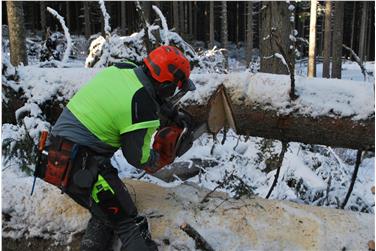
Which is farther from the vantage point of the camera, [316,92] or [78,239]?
[316,92]

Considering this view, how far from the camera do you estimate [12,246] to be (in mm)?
3125

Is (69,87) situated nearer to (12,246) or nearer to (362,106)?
(12,246)

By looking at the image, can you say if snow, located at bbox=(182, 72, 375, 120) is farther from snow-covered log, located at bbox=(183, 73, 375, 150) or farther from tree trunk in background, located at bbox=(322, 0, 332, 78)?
tree trunk in background, located at bbox=(322, 0, 332, 78)

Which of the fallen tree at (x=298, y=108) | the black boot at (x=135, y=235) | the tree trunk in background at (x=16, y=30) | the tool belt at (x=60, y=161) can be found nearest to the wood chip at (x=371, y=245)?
the fallen tree at (x=298, y=108)

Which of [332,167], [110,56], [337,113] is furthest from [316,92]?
[110,56]

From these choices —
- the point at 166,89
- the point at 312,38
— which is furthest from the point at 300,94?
the point at 312,38

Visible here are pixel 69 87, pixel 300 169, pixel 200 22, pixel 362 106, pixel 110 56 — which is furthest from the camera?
pixel 200 22

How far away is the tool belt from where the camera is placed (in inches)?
109

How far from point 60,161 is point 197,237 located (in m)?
1.02

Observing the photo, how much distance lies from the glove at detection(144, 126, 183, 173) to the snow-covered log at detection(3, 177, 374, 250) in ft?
1.48

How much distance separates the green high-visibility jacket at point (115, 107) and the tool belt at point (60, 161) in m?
0.19

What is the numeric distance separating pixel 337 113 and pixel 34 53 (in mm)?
15250

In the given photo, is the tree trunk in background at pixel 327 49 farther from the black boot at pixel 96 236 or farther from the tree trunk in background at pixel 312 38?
the black boot at pixel 96 236

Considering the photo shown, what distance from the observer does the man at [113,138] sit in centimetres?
264
